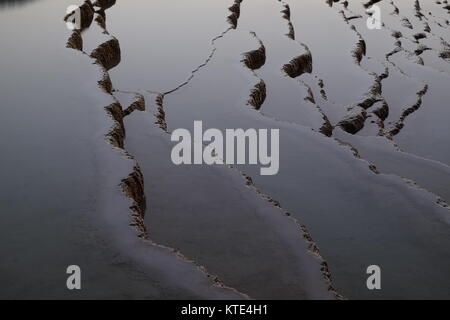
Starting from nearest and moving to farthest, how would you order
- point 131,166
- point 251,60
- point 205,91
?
point 131,166, point 205,91, point 251,60

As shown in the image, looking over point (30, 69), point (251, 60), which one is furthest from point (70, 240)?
point (251, 60)

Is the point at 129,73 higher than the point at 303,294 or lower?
higher

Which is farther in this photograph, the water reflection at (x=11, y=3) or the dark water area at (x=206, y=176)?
the water reflection at (x=11, y=3)

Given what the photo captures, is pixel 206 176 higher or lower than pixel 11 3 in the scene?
lower

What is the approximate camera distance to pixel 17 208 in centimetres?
435

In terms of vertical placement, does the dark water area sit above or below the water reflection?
below

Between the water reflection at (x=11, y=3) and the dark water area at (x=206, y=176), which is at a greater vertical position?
the water reflection at (x=11, y=3)

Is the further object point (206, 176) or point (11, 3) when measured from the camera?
point (11, 3)

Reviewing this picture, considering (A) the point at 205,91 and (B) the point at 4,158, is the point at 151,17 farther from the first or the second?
(B) the point at 4,158

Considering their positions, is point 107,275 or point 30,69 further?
point 30,69

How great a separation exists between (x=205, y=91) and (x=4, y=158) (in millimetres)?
4151

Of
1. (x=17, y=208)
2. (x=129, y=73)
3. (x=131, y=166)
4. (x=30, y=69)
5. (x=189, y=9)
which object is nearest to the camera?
(x=17, y=208)

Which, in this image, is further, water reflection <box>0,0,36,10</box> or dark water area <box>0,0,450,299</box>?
water reflection <box>0,0,36,10</box>
